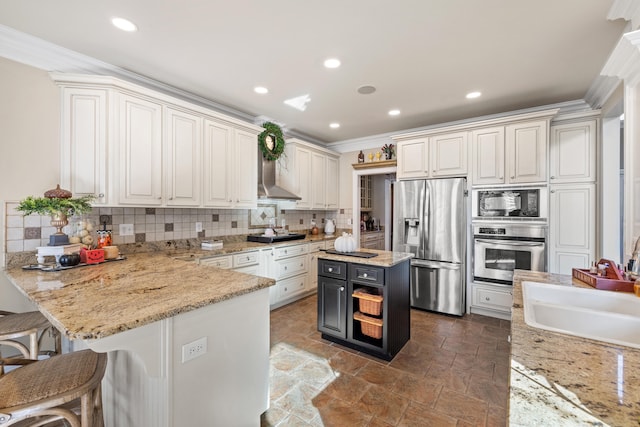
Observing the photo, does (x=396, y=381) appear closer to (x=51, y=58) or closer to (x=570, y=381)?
(x=570, y=381)

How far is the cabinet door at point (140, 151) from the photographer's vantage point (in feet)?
8.27

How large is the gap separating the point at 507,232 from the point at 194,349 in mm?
3541

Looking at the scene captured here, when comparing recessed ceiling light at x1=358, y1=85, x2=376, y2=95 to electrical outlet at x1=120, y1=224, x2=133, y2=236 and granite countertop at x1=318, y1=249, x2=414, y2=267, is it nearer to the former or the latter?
granite countertop at x1=318, y1=249, x2=414, y2=267

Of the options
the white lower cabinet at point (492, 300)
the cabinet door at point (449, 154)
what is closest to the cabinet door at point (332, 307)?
the white lower cabinet at point (492, 300)

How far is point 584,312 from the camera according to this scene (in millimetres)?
1317

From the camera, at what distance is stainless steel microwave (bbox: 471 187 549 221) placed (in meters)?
3.21

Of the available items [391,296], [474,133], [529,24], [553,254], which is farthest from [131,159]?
[553,254]

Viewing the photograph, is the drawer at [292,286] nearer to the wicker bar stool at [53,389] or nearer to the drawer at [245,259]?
the drawer at [245,259]

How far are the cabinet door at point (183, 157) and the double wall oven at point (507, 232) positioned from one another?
341 cm

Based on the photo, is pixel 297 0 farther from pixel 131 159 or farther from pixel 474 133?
pixel 474 133

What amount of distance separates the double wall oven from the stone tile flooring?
27.6 inches

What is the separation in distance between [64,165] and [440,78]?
3560mm

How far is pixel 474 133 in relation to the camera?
3.56m

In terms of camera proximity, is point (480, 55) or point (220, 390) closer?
point (220, 390)
